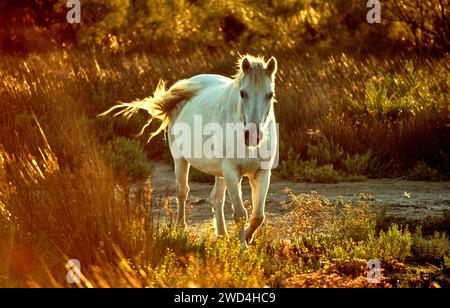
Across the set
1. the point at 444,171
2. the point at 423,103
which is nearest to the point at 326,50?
the point at 423,103

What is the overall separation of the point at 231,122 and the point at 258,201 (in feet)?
2.31

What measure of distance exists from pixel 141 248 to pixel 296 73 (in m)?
9.49

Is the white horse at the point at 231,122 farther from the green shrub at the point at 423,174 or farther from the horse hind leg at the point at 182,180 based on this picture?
the green shrub at the point at 423,174

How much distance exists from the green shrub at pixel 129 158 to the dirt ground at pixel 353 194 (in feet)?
0.78

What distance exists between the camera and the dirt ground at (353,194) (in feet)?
28.8

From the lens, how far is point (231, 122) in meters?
6.65

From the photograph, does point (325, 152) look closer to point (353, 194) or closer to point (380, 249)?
point (353, 194)

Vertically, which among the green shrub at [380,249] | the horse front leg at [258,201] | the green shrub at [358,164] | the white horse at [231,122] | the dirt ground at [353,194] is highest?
the white horse at [231,122]

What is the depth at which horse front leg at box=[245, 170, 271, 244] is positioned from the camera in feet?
21.5

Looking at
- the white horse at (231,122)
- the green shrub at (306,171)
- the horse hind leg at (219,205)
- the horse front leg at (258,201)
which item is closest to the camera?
the white horse at (231,122)

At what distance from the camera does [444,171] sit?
35.5ft

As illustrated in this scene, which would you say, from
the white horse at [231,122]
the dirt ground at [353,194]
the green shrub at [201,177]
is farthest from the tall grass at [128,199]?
the green shrub at [201,177]

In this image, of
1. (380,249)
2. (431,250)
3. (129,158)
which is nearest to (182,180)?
(380,249)

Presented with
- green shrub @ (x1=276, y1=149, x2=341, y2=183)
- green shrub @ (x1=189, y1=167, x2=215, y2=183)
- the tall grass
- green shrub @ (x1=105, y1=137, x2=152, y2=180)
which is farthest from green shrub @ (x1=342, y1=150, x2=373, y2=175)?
green shrub @ (x1=105, y1=137, x2=152, y2=180)
